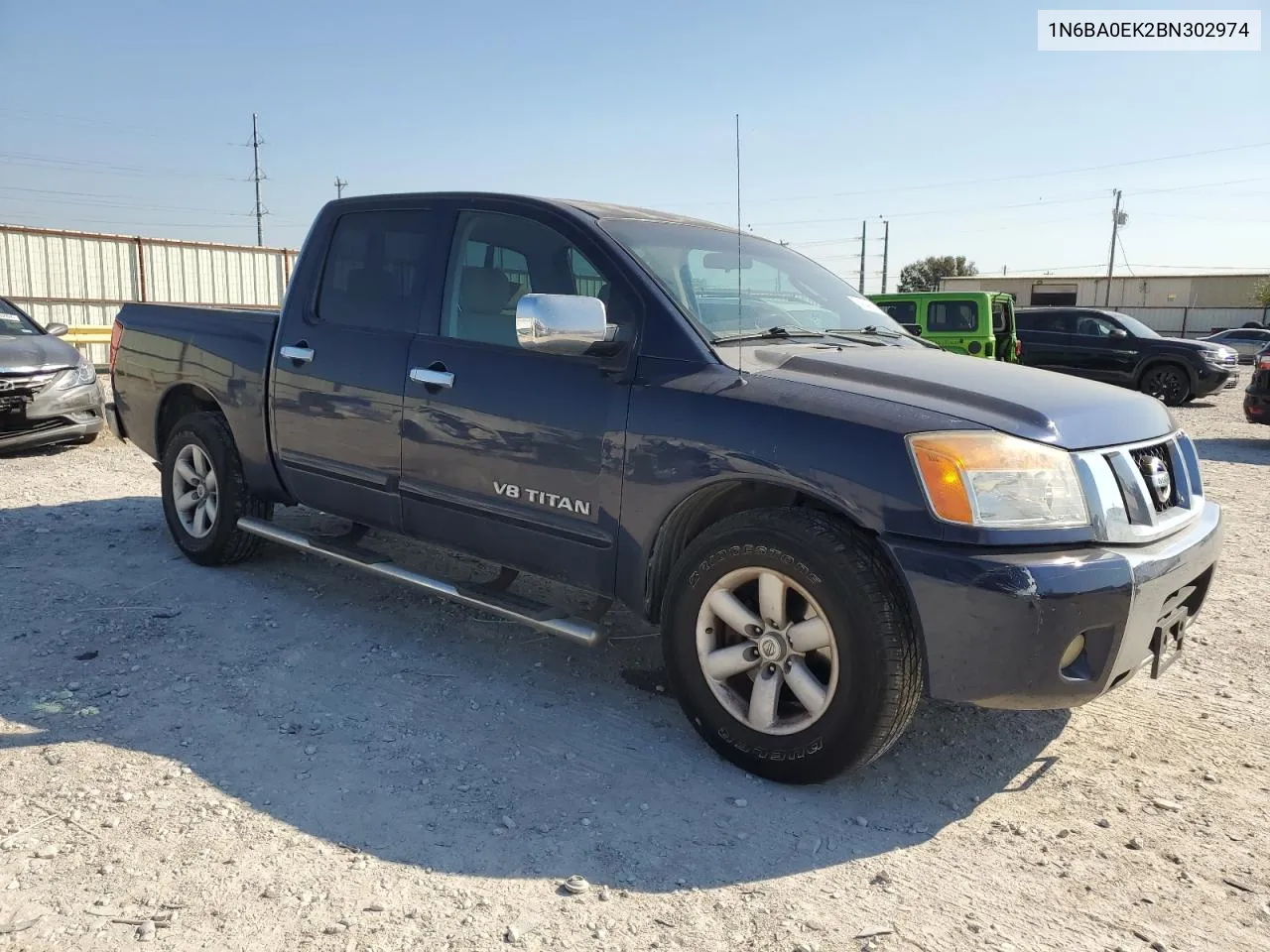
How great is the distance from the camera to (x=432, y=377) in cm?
391

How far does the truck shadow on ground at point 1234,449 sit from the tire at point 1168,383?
3609mm

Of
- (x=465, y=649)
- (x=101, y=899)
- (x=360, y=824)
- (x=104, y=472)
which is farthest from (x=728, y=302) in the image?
(x=104, y=472)

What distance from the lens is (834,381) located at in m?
3.11

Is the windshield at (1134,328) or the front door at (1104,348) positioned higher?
the windshield at (1134,328)

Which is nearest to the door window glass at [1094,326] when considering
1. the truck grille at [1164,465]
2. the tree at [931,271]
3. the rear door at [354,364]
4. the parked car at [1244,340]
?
the truck grille at [1164,465]

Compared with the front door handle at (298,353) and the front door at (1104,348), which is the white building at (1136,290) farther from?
the front door handle at (298,353)

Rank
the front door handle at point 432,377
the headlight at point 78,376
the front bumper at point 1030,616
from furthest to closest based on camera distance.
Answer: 1. the headlight at point 78,376
2. the front door handle at point 432,377
3. the front bumper at point 1030,616

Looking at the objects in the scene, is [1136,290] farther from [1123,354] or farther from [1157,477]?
[1157,477]

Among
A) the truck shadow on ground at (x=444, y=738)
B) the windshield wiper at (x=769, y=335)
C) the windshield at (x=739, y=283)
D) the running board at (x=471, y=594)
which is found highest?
the windshield at (x=739, y=283)

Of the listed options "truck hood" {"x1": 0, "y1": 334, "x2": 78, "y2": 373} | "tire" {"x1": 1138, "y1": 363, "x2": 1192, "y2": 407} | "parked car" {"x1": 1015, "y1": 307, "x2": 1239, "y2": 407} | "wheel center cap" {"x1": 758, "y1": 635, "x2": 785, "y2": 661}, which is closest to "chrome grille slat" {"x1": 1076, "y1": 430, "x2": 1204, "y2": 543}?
"wheel center cap" {"x1": 758, "y1": 635, "x2": 785, "y2": 661}

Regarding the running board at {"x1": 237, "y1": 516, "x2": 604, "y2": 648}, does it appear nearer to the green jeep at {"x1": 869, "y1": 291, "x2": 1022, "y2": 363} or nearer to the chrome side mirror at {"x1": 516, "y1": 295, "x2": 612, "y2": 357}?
the chrome side mirror at {"x1": 516, "y1": 295, "x2": 612, "y2": 357}

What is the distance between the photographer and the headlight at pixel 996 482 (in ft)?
8.86

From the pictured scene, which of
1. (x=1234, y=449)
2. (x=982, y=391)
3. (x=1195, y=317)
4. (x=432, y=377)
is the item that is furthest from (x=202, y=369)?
(x=1195, y=317)

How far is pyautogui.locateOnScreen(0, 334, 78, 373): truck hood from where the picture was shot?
27.4ft
